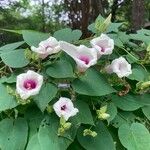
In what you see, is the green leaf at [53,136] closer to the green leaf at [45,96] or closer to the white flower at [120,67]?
the green leaf at [45,96]

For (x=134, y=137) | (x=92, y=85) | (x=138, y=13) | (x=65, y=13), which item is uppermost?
(x=92, y=85)

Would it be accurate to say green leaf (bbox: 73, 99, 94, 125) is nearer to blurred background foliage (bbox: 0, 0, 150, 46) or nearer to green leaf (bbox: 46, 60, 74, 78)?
green leaf (bbox: 46, 60, 74, 78)

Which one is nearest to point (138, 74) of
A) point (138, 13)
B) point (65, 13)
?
point (138, 13)

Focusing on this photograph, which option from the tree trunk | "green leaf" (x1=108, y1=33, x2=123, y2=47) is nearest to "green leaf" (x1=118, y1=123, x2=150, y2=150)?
"green leaf" (x1=108, y1=33, x2=123, y2=47)

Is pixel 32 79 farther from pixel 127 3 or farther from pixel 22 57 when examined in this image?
pixel 127 3

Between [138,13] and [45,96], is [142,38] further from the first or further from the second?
[138,13]

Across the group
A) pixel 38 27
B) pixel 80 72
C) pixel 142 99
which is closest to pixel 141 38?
pixel 142 99

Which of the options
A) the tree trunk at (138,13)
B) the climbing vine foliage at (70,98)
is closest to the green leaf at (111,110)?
the climbing vine foliage at (70,98)
